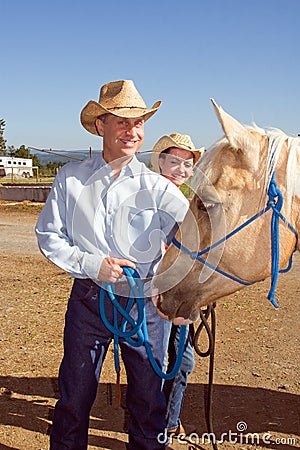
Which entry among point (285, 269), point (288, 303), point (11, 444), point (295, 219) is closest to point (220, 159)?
point (295, 219)

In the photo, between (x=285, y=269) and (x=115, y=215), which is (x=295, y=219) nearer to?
(x=285, y=269)

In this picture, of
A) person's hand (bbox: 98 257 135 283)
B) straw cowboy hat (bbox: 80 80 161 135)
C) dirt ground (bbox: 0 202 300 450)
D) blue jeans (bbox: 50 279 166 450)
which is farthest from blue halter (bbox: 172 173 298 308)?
dirt ground (bbox: 0 202 300 450)

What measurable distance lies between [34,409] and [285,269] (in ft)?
7.24

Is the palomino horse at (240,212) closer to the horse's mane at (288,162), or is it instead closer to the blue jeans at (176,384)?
the horse's mane at (288,162)

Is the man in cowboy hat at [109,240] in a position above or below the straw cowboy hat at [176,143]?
below

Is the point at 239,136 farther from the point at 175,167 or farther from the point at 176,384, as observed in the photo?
the point at 176,384

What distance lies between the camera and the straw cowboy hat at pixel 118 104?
2.31m

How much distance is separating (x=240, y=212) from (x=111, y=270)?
0.60m

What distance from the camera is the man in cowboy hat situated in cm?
231

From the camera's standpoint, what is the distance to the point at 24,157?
67.3 meters

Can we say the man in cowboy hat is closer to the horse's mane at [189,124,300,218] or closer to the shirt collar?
the shirt collar

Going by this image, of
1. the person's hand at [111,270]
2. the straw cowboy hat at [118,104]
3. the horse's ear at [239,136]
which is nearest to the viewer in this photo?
the horse's ear at [239,136]

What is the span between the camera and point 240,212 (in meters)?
2.03

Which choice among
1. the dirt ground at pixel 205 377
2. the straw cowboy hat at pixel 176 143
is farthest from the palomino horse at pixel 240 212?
the dirt ground at pixel 205 377
